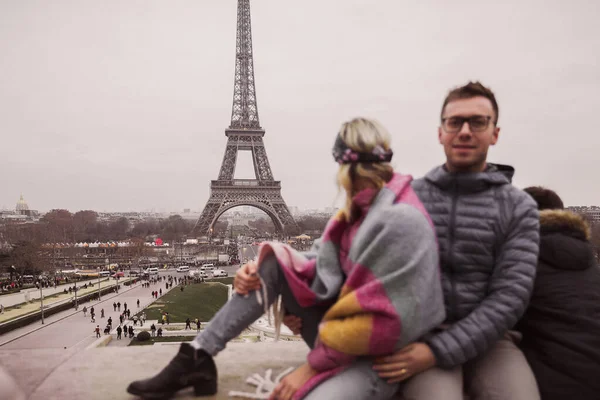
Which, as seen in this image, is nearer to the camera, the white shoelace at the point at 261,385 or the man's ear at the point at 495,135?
the man's ear at the point at 495,135

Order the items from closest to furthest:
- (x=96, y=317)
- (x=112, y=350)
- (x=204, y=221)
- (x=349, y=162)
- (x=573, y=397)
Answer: (x=573, y=397) → (x=349, y=162) → (x=112, y=350) → (x=96, y=317) → (x=204, y=221)

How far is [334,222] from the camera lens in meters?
2.24

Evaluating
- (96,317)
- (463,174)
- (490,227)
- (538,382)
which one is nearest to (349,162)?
(463,174)

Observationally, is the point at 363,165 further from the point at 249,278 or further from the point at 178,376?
the point at 178,376

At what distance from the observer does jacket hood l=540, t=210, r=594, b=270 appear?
2094 millimetres

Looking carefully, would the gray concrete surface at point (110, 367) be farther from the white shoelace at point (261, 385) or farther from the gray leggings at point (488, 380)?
the gray leggings at point (488, 380)

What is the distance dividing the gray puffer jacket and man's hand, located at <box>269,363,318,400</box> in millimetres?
571

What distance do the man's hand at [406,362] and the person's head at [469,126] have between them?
0.88 meters

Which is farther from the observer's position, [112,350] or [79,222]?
[79,222]

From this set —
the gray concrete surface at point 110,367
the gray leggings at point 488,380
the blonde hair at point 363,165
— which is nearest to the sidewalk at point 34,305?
the gray concrete surface at point 110,367

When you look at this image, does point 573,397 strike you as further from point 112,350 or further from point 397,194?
point 112,350

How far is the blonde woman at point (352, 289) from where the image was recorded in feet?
6.18

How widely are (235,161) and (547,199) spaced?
4041cm

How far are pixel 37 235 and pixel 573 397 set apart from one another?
52.1m
